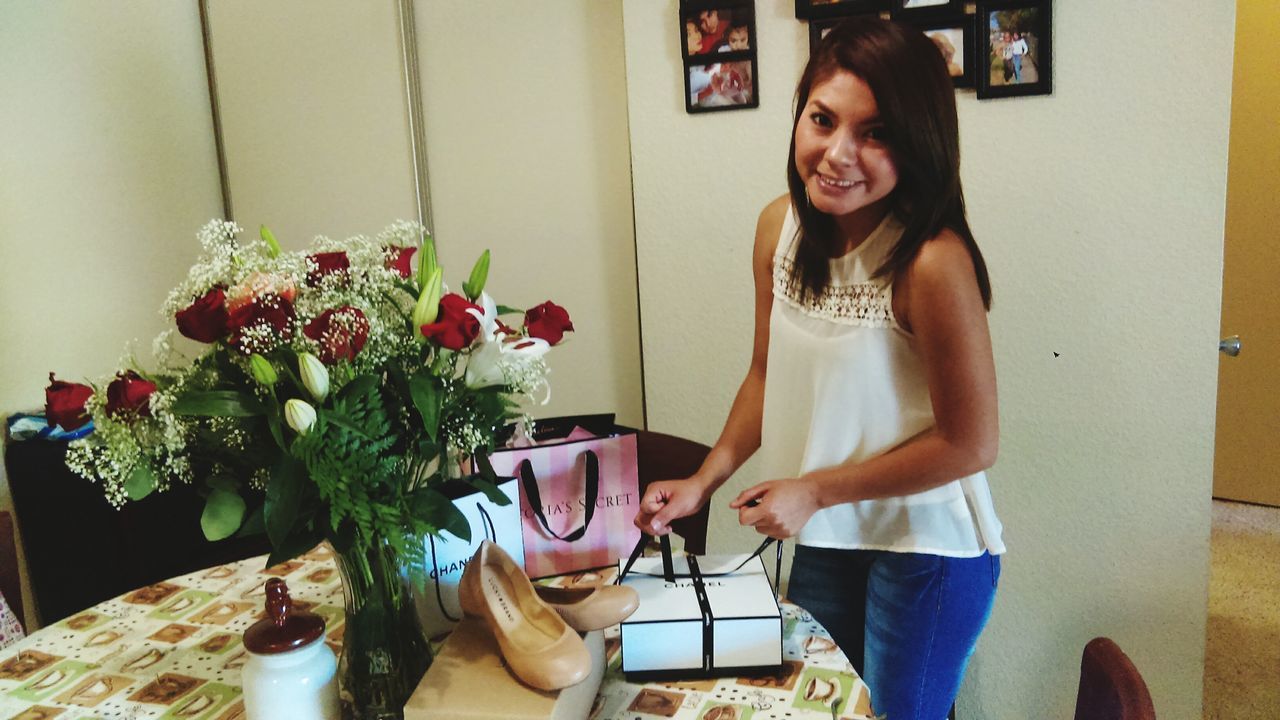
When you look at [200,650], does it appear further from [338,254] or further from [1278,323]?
[1278,323]

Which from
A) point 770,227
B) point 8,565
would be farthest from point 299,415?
point 8,565

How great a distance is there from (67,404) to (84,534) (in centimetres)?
159

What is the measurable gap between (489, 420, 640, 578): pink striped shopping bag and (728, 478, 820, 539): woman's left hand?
0.26 m

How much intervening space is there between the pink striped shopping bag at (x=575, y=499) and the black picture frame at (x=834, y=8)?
1119 millimetres

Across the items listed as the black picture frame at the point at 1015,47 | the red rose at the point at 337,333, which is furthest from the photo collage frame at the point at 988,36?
the red rose at the point at 337,333

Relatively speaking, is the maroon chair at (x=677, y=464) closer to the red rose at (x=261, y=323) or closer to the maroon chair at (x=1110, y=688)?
the maroon chair at (x=1110, y=688)

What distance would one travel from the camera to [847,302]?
Result: 137cm

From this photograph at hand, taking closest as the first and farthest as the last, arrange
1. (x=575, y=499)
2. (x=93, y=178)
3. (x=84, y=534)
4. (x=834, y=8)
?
(x=575, y=499) → (x=834, y=8) → (x=84, y=534) → (x=93, y=178)

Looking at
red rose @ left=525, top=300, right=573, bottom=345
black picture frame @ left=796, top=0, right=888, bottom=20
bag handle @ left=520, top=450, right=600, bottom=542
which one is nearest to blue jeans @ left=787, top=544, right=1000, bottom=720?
bag handle @ left=520, top=450, right=600, bottom=542

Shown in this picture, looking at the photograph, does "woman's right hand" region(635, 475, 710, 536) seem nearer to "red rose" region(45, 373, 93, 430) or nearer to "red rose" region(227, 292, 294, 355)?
"red rose" region(227, 292, 294, 355)

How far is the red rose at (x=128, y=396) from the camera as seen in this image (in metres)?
0.94

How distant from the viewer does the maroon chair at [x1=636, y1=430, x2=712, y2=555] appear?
188cm

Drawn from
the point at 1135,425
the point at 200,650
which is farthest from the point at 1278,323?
the point at 200,650

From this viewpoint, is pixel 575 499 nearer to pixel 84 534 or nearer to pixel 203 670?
pixel 203 670
